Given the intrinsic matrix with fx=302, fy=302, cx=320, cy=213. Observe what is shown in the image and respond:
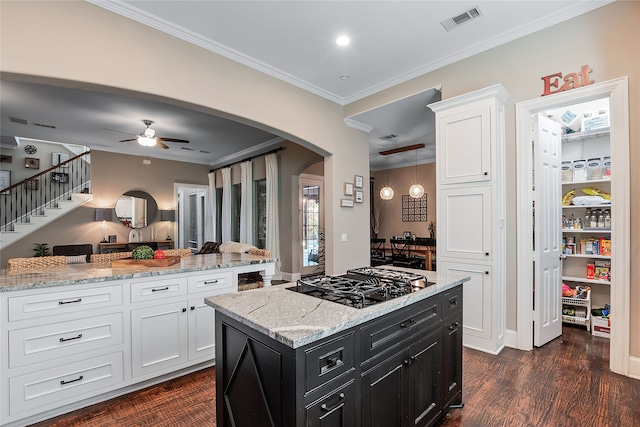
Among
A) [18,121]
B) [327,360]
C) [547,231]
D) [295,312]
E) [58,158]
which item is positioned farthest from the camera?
[58,158]

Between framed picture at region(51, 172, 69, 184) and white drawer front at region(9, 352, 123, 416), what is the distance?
23.9ft

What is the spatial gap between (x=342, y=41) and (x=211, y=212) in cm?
676

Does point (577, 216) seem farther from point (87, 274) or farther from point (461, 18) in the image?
point (87, 274)

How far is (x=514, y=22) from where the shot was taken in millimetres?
2934

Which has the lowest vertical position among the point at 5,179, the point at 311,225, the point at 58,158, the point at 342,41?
the point at 311,225

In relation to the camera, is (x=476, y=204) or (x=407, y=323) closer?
(x=407, y=323)

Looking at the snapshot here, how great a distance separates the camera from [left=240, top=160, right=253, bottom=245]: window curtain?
7.30 metres

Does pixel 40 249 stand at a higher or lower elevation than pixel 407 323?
lower

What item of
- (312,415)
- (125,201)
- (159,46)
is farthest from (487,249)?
(125,201)

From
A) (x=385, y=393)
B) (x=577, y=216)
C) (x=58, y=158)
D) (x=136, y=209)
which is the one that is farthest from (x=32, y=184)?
(x=577, y=216)

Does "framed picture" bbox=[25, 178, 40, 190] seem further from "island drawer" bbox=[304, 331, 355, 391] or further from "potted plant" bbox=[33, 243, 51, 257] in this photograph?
"island drawer" bbox=[304, 331, 355, 391]

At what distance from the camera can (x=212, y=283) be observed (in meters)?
2.79

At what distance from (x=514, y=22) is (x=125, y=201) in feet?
27.8

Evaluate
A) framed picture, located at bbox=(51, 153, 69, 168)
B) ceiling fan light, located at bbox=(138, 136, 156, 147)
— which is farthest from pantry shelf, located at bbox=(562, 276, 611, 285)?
framed picture, located at bbox=(51, 153, 69, 168)
